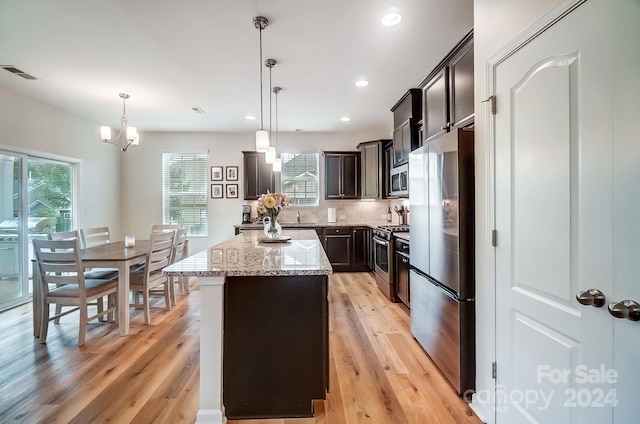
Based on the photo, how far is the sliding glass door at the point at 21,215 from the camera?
12.3 ft

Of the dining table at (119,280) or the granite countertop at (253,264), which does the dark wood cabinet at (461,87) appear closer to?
the granite countertop at (253,264)

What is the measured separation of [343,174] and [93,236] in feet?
13.4

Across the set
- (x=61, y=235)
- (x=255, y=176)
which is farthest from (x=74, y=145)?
(x=255, y=176)

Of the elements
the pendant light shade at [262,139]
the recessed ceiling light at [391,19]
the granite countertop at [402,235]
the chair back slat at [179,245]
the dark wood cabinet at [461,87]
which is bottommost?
the chair back slat at [179,245]

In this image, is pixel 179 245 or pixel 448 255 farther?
pixel 179 245

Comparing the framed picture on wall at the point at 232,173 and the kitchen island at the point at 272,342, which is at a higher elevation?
the framed picture on wall at the point at 232,173

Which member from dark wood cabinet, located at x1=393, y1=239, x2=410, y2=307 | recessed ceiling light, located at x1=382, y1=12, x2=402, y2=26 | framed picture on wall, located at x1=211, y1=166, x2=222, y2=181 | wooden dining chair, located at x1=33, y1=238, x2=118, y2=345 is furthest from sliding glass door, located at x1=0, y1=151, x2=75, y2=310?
dark wood cabinet, located at x1=393, y1=239, x2=410, y2=307

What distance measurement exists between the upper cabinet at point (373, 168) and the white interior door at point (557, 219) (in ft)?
12.4

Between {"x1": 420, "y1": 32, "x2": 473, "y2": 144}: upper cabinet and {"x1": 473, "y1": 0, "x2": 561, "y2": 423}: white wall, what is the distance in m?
0.46

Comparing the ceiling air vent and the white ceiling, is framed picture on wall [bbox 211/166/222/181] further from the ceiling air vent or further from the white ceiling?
the ceiling air vent

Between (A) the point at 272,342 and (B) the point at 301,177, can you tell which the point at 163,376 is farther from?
(B) the point at 301,177

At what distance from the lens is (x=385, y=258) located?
161 inches

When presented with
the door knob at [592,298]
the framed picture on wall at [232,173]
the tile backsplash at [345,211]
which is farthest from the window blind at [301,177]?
the door knob at [592,298]

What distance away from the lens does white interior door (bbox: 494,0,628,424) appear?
1050 mm
